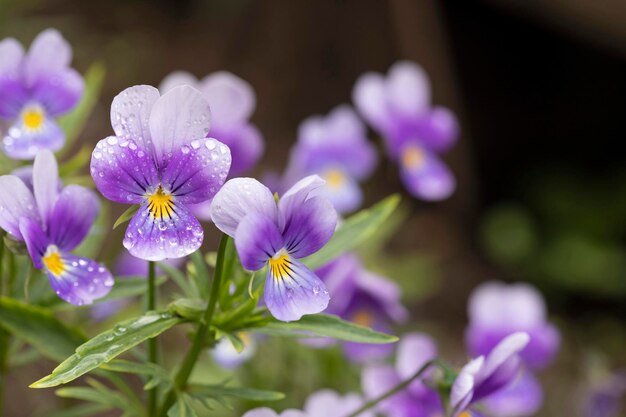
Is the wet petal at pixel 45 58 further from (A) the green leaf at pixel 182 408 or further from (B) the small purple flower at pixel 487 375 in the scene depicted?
(B) the small purple flower at pixel 487 375

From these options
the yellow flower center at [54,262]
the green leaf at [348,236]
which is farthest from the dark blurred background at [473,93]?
the yellow flower center at [54,262]

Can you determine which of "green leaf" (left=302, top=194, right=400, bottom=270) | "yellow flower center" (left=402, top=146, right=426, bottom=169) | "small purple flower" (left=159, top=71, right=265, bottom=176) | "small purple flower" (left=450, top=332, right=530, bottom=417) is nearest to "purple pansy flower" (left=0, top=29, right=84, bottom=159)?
"small purple flower" (left=159, top=71, right=265, bottom=176)

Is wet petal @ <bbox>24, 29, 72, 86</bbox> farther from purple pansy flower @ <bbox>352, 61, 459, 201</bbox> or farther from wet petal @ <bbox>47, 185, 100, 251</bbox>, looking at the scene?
purple pansy flower @ <bbox>352, 61, 459, 201</bbox>

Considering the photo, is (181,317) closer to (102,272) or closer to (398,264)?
(102,272)

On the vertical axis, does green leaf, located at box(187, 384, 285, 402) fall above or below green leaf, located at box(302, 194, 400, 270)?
below

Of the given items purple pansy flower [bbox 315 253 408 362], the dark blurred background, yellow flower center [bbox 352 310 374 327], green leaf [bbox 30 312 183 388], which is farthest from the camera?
the dark blurred background

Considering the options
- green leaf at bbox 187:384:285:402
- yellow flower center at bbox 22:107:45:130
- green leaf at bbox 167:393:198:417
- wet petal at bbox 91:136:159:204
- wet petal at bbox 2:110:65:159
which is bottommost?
green leaf at bbox 167:393:198:417

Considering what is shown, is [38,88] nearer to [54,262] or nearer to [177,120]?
[54,262]

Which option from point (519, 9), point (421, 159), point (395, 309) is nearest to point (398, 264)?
point (421, 159)
